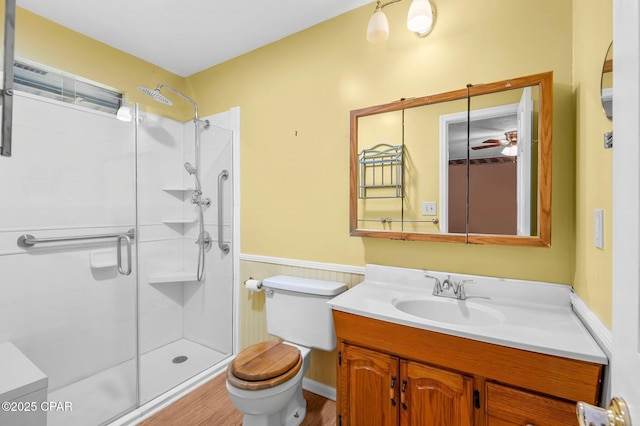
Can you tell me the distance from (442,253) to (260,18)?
193 centimetres

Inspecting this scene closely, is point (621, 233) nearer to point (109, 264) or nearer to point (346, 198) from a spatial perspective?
point (346, 198)

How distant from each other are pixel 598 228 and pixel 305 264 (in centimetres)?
155

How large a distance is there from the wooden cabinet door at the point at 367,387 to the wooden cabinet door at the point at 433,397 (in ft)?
0.16

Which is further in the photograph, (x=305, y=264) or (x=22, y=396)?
(x=305, y=264)

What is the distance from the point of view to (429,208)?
1624mm

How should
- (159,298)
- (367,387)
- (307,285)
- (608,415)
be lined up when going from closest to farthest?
(608,415)
(367,387)
(307,285)
(159,298)

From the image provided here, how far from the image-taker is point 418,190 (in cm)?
165

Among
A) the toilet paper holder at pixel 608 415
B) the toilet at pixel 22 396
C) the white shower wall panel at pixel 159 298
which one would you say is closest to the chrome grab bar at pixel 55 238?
the white shower wall panel at pixel 159 298

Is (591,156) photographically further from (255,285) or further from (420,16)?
(255,285)

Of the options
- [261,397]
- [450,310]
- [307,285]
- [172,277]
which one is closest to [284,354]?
[261,397]

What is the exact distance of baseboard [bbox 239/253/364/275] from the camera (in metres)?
1.89

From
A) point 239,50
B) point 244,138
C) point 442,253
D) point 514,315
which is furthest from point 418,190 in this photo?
point 239,50

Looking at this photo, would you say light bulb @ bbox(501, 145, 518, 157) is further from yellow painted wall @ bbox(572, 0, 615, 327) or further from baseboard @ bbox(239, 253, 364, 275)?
baseboard @ bbox(239, 253, 364, 275)

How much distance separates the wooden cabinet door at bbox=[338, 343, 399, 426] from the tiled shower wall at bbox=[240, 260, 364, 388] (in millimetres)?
463
